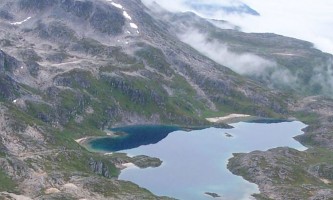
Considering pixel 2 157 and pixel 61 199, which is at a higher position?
pixel 2 157

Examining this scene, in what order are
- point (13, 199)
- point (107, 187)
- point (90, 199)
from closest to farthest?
point (13, 199) → point (90, 199) → point (107, 187)

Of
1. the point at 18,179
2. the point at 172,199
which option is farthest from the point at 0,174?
the point at 172,199

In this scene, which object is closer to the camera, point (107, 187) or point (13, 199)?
point (13, 199)

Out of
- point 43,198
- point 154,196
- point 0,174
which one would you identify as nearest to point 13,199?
point 43,198

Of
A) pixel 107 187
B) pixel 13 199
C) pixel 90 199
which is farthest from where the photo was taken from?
pixel 107 187

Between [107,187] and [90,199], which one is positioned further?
[107,187]

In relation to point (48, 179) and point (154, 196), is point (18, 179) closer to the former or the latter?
point (48, 179)

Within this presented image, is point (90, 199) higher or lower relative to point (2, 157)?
lower

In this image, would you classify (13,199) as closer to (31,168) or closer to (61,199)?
(61,199)
